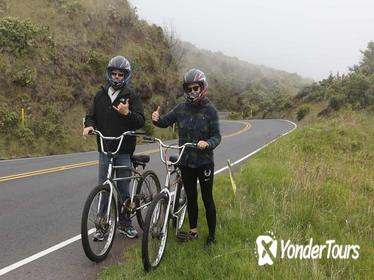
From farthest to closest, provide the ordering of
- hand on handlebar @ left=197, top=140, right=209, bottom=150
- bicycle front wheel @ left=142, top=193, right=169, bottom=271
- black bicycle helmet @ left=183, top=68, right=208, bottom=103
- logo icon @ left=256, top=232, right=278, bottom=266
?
black bicycle helmet @ left=183, top=68, right=208, bottom=103, hand on handlebar @ left=197, top=140, right=209, bottom=150, logo icon @ left=256, top=232, right=278, bottom=266, bicycle front wheel @ left=142, top=193, right=169, bottom=271

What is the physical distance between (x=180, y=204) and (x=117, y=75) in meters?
1.96

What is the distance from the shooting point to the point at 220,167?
48.3ft

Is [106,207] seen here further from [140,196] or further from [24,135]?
[24,135]

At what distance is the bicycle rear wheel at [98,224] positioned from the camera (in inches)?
211

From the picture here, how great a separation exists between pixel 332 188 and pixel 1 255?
591cm

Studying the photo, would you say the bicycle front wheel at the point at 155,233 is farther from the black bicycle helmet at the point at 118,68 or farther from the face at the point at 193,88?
the black bicycle helmet at the point at 118,68

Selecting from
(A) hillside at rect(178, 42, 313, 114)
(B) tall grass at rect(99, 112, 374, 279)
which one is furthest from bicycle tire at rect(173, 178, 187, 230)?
(A) hillside at rect(178, 42, 313, 114)

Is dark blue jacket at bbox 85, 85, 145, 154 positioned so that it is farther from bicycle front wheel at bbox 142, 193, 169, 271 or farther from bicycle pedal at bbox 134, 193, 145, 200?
bicycle front wheel at bbox 142, 193, 169, 271

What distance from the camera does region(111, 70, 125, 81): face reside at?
608cm

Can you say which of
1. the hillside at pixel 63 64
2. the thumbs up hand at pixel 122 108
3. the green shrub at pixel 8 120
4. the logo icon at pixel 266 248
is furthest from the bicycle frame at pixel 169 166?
the green shrub at pixel 8 120

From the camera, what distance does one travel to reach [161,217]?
5.44 metres

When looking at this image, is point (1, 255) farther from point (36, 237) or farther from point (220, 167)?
point (220, 167)

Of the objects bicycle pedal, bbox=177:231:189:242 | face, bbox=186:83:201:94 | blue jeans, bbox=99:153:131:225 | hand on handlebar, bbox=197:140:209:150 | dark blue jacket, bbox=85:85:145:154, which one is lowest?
bicycle pedal, bbox=177:231:189:242

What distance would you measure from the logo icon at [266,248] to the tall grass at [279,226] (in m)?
0.08
